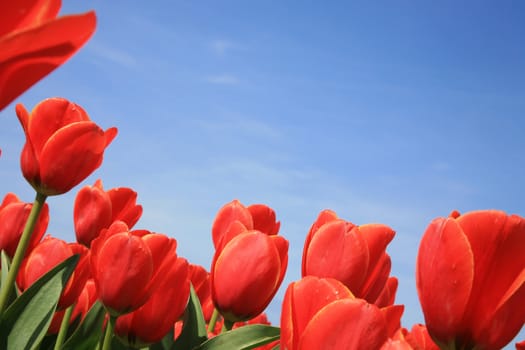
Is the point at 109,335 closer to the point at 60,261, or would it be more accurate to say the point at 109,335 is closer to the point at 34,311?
the point at 34,311

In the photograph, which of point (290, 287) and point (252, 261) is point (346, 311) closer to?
point (290, 287)

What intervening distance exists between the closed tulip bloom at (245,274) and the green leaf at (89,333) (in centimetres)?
52

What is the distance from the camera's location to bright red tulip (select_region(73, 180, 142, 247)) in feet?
7.07

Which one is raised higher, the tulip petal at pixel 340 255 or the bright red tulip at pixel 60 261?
the tulip petal at pixel 340 255

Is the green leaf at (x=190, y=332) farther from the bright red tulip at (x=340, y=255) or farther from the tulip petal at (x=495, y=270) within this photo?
the tulip petal at (x=495, y=270)

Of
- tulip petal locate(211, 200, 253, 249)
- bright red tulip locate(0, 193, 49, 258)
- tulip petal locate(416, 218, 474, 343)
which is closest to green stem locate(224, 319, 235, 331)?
tulip petal locate(211, 200, 253, 249)

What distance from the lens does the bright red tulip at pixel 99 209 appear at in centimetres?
216

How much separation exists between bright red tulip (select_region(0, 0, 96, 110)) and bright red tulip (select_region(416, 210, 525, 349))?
27.7 inches

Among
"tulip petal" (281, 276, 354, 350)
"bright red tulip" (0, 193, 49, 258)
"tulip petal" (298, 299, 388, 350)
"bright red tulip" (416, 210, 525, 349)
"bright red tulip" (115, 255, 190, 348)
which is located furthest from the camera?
"bright red tulip" (0, 193, 49, 258)

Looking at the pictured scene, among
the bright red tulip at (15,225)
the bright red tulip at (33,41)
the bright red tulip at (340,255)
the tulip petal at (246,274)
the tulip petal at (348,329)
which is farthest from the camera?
the bright red tulip at (15,225)

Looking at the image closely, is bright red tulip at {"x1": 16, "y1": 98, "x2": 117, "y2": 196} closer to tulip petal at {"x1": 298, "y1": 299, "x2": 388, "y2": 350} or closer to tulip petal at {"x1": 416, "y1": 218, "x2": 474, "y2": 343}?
tulip petal at {"x1": 416, "y1": 218, "x2": 474, "y2": 343}

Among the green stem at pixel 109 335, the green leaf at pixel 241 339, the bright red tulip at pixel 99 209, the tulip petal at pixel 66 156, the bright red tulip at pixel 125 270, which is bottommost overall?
the green stem at pixel 109 335

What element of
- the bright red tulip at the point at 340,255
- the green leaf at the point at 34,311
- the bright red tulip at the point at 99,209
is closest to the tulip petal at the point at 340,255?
the bright red tulip at the point at 340,255

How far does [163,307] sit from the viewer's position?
1550 millimetres
